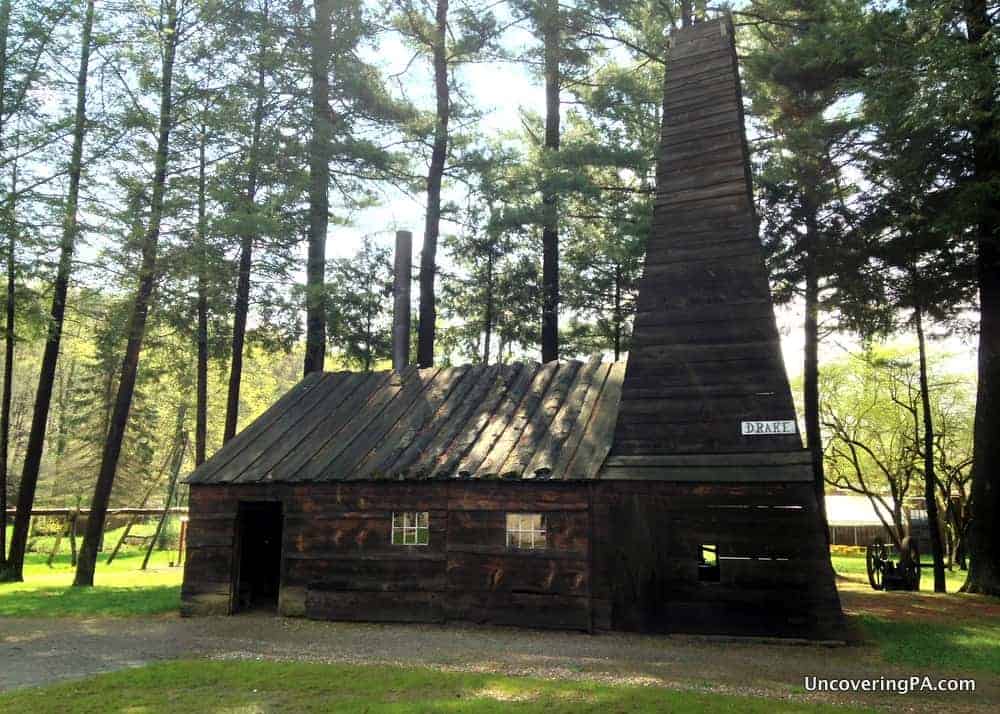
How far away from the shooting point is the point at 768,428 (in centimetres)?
1176

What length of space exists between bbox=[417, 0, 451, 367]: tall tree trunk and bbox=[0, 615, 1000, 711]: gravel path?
10854 millimetres

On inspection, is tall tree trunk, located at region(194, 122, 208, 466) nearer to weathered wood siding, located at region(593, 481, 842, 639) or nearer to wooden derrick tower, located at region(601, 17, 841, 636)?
wooden derrick tower, located at region(601, 17, 841, 636)

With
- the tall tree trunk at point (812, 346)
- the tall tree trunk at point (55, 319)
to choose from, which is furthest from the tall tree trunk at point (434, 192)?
the tall tree trunk at point (812, 346)

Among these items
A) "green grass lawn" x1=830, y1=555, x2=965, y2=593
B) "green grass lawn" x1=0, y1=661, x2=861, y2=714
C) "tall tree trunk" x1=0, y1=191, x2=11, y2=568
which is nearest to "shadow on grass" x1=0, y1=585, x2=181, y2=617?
"tall tree trunk" x1=0, y1=191, x2=11, y2=568

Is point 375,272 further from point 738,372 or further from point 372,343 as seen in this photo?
point 738,372

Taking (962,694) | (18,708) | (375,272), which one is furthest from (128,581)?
(962,694)

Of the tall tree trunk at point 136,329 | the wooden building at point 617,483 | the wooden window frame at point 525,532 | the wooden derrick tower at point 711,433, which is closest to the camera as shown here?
the wooden derrick tower at point 711,433

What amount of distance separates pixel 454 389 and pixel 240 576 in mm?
5627

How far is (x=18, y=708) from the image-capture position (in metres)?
7.59

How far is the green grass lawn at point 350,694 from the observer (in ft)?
24.8

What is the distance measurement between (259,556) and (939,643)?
12.8 metres

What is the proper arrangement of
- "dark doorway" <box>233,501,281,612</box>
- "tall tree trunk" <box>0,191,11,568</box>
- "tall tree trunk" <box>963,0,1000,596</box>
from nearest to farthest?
"dark doorway" <box>233,501,281,612</box>, "tall tree trunk" <box>963,0,1000,596</box>, "tall tree trunk" <box>0,191,11,568</box>

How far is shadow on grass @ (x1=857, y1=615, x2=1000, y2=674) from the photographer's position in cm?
971

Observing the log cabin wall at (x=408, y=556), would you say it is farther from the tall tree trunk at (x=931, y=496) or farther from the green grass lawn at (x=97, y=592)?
the tall tree trunk at (x=931, y=496)
